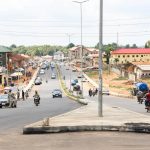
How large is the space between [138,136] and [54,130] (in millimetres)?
3103

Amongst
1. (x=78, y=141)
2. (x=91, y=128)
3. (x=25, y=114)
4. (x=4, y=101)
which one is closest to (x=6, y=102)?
(x=4, y=101)

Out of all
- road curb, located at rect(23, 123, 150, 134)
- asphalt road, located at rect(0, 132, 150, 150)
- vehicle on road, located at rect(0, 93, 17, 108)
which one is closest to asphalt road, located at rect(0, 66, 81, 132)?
vehicle on road, located at rect(0, 93, 17, 108)

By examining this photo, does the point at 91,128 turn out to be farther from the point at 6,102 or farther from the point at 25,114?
the point at 6,102

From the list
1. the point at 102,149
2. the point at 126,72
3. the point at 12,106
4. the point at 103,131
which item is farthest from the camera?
the point at 126,72

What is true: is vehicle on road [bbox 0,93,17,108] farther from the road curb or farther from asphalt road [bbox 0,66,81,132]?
the road curb

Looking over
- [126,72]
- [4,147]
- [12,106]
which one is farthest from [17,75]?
[4,147]

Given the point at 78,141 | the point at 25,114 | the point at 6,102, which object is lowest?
the point at 6,102

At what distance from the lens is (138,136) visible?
19422 mm

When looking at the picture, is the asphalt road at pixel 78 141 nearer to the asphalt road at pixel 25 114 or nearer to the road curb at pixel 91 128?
the road curb at pixel 91 128

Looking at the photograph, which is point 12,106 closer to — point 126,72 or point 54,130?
point 54,130

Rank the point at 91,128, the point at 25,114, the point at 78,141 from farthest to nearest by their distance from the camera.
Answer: the point at 25,114 < the point at 91,128 < the point at 78,141

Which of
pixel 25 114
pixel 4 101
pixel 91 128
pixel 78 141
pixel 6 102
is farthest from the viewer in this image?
pixel 6 102

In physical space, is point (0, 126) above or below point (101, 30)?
below

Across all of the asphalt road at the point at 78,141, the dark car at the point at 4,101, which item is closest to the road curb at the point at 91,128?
the asphalt road at the point at 78,141
